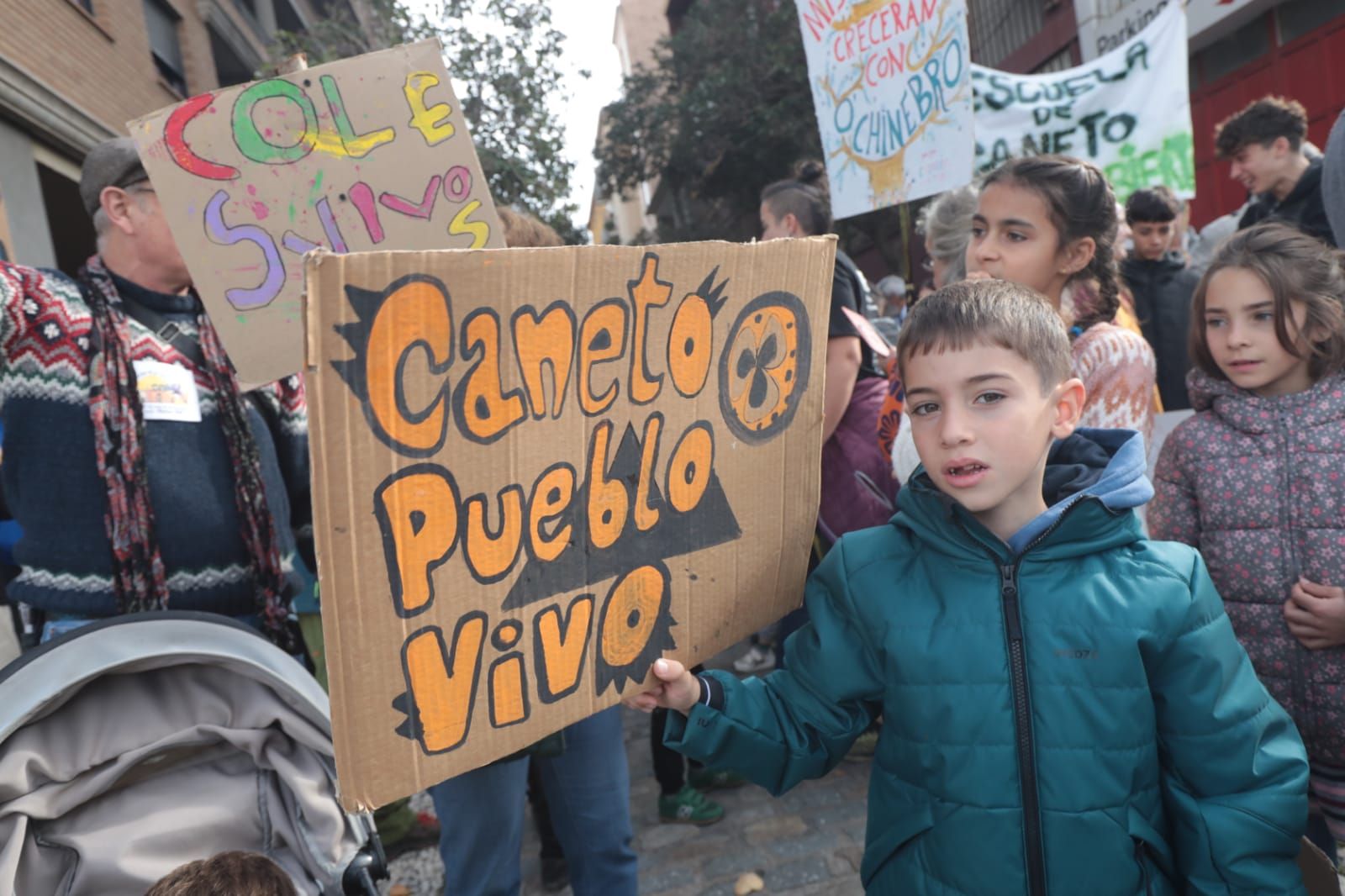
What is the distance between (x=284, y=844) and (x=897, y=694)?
1.21 m

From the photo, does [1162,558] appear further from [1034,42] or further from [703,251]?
[1034,42]

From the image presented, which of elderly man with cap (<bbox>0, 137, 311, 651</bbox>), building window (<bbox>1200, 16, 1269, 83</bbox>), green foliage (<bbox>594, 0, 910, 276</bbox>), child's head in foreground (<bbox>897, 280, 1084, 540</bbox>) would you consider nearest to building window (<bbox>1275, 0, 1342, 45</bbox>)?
building window (<bbox>1200, 16, 1269, 83</bbox>)

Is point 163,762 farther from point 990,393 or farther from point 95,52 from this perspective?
point 95,52

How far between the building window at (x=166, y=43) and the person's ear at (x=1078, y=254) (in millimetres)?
11135

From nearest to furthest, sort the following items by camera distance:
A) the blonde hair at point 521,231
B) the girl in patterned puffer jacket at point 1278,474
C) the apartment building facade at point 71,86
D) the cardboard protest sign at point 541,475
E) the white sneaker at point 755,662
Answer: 1. the cardboard protest sign at point 541,475
2. the girl in patterned puffer jacket at point 1278,474
3. the blonde hair at point 521,231
4. the white sneaker at point 755,662
5. the apartment building facade at point 71,86

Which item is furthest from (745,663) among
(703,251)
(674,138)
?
(674,138)

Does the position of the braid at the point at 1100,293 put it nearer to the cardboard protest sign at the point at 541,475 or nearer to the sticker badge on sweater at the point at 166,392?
the cardboard protest sign at the point at 541,475

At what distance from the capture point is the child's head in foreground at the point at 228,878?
1481 mm

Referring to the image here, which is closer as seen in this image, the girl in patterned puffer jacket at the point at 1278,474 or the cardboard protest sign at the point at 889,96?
the girl in patterned puffer jacket at the point at 1278,474

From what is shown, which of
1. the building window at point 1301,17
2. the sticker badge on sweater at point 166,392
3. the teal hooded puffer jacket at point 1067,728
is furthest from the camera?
the building window at point 1301,17

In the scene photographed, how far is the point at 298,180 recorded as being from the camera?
192 centimetres

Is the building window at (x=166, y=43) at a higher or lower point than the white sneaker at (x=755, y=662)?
higher

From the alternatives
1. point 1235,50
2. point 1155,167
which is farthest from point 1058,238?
point 1235,50

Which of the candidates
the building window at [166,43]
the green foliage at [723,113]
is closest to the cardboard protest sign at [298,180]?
the building window at [166,43]
